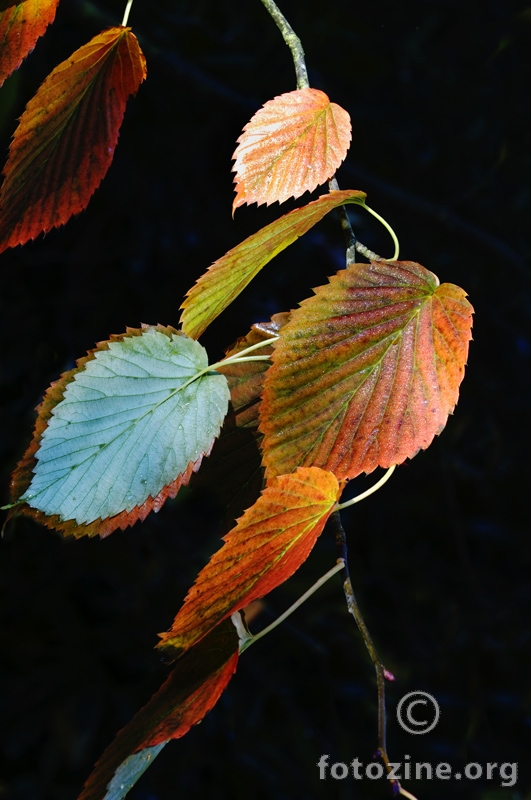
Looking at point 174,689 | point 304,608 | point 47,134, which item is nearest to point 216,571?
point 174,689

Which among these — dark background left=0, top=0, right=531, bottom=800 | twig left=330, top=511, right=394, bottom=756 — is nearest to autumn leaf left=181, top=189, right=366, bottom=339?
twig left=330, top=511, right=394, bottom=756

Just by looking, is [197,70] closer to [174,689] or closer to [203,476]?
[203,476]

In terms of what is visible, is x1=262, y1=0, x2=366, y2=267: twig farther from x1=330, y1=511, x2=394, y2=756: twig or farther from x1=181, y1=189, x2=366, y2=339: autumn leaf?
x1=330, y1=511, x2=394, y2=756: twig

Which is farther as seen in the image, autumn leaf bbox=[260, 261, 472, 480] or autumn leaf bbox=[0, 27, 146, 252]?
autumn leaf bbox=[0, 27, 146, 252]

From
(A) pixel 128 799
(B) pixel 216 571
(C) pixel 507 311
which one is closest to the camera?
(B) pixel 216 571

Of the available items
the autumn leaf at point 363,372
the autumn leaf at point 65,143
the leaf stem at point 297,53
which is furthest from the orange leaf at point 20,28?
the autumn leaf at point 363,372

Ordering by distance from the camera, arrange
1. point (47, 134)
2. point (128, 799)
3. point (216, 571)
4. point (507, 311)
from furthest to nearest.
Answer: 1. point (507, 311)
2. point (128, 799)
3. point (47, 134)
4. point (216, 571)

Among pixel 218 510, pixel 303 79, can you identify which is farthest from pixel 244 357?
pixel 218 510

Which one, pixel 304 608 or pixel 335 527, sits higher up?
pixel 335 527
